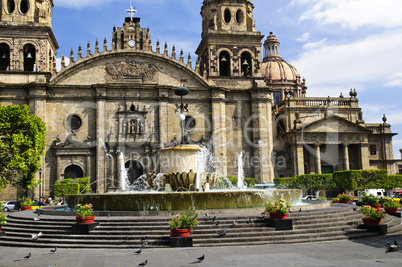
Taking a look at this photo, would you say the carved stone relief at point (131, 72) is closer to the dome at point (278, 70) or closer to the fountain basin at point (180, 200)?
the fountain basin at point (180, 200)

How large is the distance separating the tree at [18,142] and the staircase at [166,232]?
56.8ft

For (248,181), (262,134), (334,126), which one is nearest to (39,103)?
(248,181)

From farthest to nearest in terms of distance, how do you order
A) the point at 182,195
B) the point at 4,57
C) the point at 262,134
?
the point at 262,134, the point at 4,57, the point at 182,195

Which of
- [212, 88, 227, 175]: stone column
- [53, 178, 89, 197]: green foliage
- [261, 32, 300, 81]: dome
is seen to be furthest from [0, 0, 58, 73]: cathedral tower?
[261, 32, 300, 81]: dome

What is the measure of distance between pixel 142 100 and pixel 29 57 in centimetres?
1214

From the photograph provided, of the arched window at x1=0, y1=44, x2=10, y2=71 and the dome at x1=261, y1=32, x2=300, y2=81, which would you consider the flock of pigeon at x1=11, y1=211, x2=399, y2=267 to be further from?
the dome at x1=261, y1=32, x2=300, y2=81

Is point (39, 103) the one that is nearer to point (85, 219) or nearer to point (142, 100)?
point (142, 100)

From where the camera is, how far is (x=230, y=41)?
149ft

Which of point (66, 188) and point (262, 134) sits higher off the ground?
point (262, 134)

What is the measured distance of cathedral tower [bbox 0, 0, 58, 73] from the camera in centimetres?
4134

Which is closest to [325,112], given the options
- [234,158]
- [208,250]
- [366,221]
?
[234,158]

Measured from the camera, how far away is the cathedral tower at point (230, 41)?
4512 centimetres

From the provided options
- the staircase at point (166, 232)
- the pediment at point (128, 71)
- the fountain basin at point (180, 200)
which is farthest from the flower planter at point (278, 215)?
the pediment at point (128, 71)

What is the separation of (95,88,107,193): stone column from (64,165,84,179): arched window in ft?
6.28
